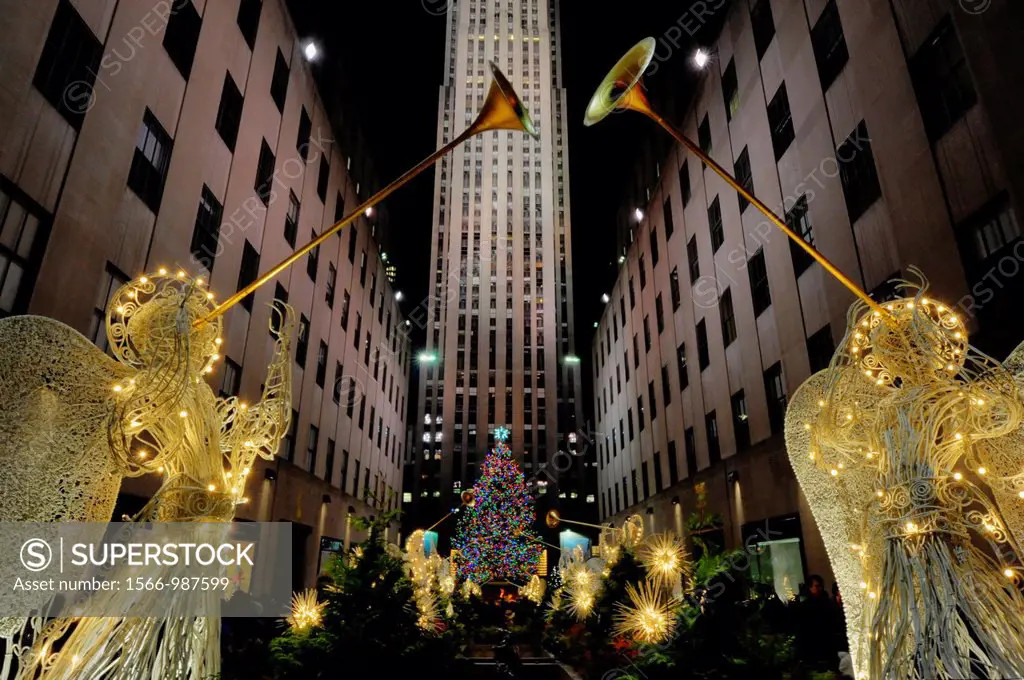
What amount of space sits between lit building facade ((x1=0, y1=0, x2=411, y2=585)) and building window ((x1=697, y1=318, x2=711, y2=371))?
16.4 meters

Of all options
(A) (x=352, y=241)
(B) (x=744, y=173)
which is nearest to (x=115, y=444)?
(B) (x=744, y=173)

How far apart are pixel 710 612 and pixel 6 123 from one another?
12.3 metres

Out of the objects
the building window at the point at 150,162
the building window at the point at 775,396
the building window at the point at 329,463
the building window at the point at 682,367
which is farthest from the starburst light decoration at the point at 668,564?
the building window at the point at 329,463

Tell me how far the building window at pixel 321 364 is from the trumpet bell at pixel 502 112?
70.2 ft

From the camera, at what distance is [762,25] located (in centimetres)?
1991

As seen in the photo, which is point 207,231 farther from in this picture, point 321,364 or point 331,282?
point 331,282

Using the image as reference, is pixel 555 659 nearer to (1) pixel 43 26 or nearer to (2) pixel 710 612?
(2) pixel 710 612

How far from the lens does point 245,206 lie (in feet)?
61.4

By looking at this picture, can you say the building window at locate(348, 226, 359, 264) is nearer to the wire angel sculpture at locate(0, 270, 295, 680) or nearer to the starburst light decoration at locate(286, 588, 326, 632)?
the starburst light decoration at locate(286, 588, 326, 632)

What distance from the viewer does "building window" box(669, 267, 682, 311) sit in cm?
2831

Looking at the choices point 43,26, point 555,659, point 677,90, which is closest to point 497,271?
point 677,90

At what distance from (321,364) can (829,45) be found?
75.8 feet

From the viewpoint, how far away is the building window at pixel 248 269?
746 inches

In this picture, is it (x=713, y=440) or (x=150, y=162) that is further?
(x=713, y=440)
